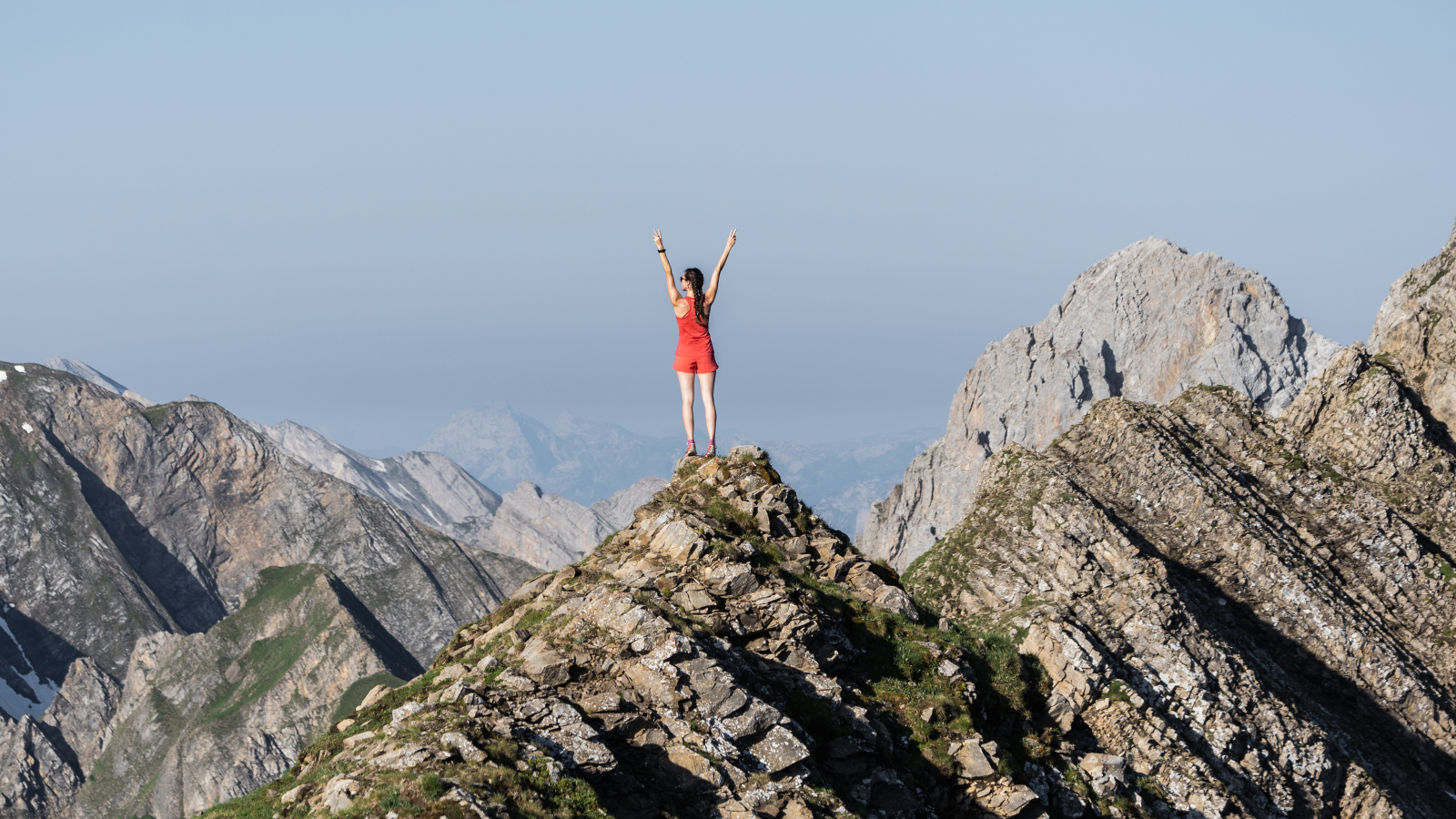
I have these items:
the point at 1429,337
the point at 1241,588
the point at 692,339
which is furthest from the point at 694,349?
the point at 1429,337

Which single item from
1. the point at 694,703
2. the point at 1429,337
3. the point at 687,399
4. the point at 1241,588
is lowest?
the point at 694,703

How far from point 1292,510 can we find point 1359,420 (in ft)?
28.7

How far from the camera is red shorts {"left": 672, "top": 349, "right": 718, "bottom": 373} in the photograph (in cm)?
3644

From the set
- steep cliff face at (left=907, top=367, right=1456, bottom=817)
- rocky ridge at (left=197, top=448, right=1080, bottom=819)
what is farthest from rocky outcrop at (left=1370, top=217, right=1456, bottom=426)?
rocky ridge at (left=197, top=448, right=1080, bottom=819)

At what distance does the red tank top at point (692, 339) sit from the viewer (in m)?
36.1

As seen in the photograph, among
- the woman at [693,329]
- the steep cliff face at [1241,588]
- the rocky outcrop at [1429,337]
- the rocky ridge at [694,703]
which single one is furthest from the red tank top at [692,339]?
the rocky outcrop at [1429,337]

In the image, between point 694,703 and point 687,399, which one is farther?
point 687,399

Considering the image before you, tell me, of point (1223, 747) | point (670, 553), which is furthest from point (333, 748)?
point (1223, 747)

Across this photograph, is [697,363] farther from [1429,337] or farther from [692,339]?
[1429,337]

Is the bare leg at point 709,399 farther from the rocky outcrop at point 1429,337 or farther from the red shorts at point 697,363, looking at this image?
the rocky outcrop at point 1429,337

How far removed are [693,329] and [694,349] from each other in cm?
77

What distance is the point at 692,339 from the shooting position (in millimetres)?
36250

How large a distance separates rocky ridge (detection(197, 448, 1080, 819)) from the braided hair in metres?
6.67

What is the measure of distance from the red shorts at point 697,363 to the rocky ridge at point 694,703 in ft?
16.0
